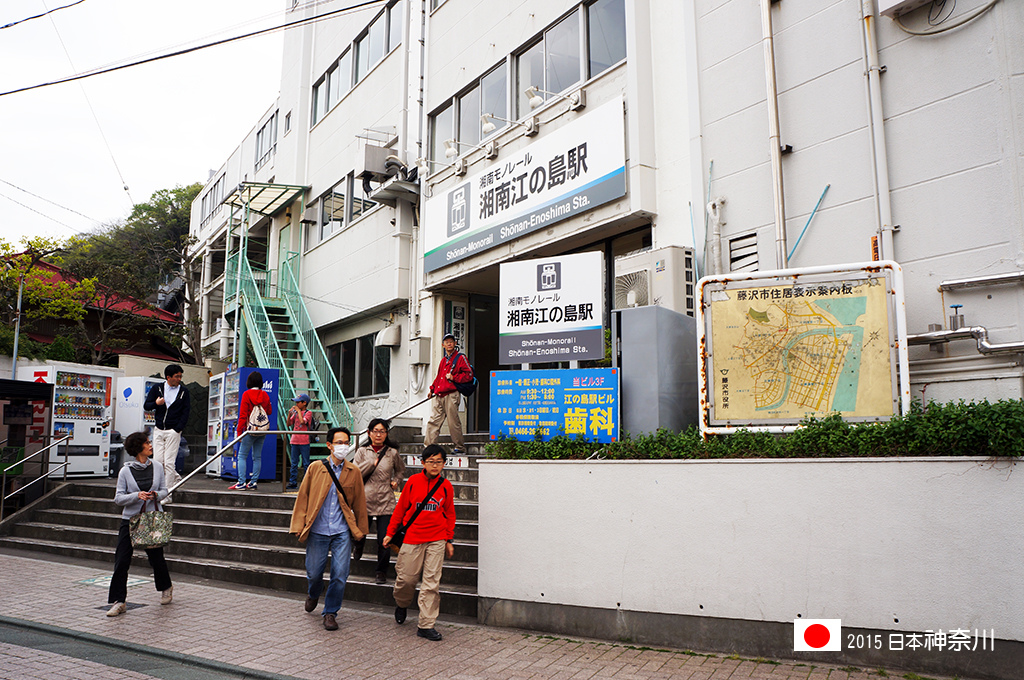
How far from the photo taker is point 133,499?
7395 mm

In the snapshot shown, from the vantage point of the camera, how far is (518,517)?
7156mm

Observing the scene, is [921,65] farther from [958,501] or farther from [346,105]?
[346,105]

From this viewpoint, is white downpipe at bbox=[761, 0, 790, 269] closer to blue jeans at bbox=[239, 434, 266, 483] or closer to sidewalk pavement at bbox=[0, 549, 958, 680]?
sidewalk pavement at bbox=[0, 549, 958, 680]

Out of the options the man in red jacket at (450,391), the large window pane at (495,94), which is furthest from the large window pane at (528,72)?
the man in red jacket at (450,391)

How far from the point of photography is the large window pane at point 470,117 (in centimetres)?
1447

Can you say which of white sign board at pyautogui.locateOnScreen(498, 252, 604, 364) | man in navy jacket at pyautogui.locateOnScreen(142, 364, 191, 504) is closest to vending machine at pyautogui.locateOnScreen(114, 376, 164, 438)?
man in navy jacket at pyautogui.locateOnScreen(142, 364, 191, 504)

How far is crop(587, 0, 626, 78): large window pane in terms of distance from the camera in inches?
438

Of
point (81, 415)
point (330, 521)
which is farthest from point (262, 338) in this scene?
point (330, 521)

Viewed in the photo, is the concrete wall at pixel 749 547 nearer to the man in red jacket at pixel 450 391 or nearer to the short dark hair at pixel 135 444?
the man in red jacket at pixel 450 391

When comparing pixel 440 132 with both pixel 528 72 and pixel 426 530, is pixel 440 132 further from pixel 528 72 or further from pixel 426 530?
pixel 426 530

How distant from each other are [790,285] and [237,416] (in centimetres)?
1181

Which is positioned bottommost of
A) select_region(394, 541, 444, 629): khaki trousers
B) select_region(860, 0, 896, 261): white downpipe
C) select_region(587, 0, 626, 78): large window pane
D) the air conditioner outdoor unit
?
select_region(394, 541, 444, 629): khaki trousers

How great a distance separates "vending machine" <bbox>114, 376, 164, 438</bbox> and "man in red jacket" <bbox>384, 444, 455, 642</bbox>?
39.8 ft

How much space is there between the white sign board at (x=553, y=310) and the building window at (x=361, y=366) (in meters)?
8.83
